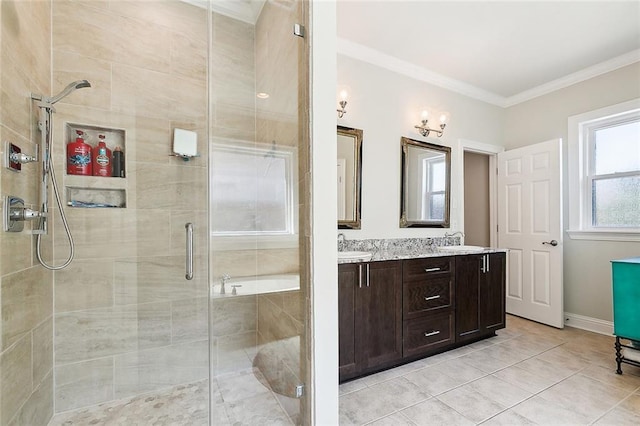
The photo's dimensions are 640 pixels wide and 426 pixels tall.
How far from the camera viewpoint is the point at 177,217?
6.63 feet

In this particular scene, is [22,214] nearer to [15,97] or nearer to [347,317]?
[15,97]

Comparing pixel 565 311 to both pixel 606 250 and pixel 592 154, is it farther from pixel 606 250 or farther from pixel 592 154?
pixel 592 154

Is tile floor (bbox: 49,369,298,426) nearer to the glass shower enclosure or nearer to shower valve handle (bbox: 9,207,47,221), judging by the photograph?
the glass shower enclosure

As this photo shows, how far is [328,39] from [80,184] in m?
1.66

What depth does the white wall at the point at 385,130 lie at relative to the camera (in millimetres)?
2773

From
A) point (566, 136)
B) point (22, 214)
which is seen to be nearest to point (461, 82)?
point (566, 136)

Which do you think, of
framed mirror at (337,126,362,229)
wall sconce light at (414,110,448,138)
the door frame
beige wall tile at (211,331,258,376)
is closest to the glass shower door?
beige wall tile at (211,331,258,376)

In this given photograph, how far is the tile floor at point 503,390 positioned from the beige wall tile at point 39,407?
5.13ft

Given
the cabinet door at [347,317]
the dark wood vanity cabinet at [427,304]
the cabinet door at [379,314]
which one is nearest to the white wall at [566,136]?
the dark wood vanity cabinet at [427,304]

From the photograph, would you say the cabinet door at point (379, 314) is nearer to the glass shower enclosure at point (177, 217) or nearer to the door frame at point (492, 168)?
the glass shower enclosure at point (177, 217)

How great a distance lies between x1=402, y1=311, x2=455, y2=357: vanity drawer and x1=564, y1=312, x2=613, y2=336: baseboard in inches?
67.3

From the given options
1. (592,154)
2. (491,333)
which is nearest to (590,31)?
(592,154)

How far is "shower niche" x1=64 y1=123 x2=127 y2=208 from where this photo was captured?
1.77 metres

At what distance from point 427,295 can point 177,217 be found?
201cm
